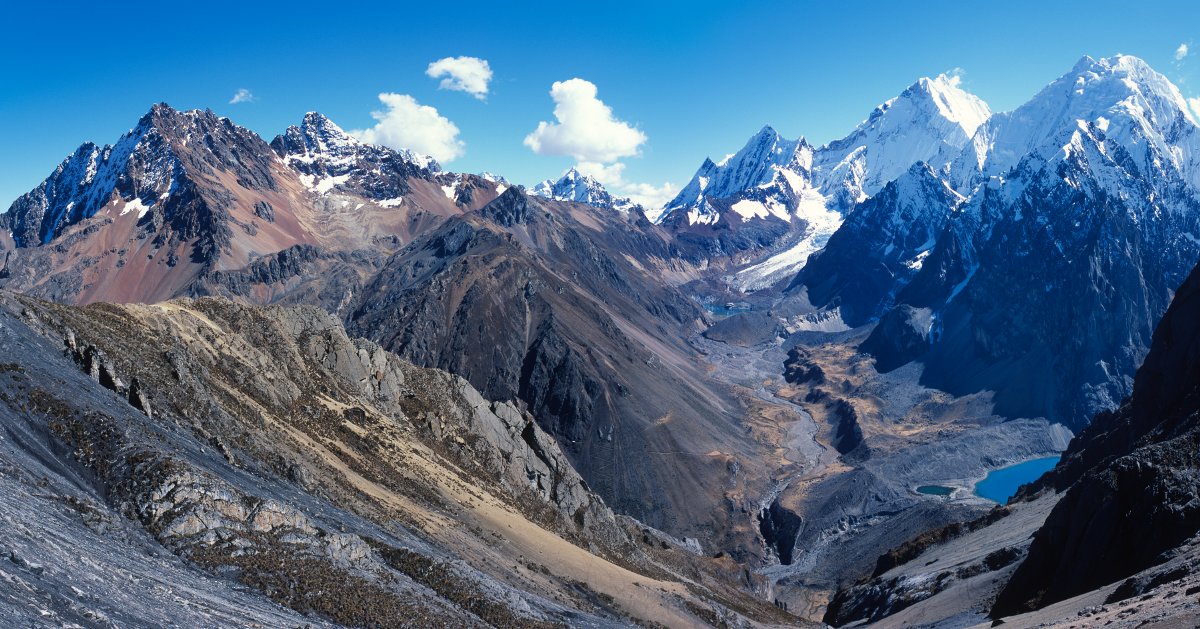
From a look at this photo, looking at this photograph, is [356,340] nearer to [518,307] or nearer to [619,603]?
[619,603]

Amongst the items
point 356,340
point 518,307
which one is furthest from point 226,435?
point 518,307

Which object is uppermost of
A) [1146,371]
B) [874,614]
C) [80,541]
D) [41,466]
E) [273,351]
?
[1146,371]

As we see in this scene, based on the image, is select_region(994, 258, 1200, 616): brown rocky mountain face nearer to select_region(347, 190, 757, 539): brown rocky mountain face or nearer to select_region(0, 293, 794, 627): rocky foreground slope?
select_region(0, 293, 794, 627): rocky foreground slope

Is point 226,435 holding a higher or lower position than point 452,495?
higher

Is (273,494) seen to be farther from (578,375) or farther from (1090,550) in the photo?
(578,375)

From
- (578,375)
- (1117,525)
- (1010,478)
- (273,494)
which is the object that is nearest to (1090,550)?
(1117,525)

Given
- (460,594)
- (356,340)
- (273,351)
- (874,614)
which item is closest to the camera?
(460,594)

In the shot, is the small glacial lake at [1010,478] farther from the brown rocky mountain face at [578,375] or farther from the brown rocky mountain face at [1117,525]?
Result: the brown rocky mountain face at [1117,525]
